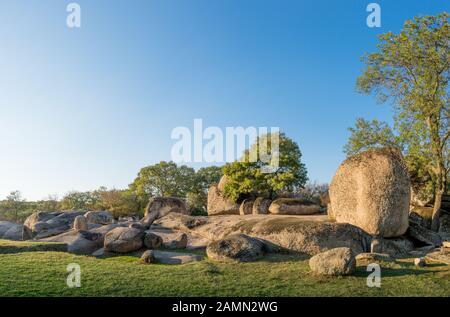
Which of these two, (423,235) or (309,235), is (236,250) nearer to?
(309,235)

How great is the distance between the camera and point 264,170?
3581cm

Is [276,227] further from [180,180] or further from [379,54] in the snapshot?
[180,180]

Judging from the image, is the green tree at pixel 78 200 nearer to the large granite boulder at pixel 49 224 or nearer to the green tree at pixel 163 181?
the green tree at pixel 163 181

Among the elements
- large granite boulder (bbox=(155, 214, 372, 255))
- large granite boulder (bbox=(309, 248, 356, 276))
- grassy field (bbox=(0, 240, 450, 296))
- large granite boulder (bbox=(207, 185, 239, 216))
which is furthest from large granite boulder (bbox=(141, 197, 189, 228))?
large granite boulder (bbox=(309, 248, 356, 276))

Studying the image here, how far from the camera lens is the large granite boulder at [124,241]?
19172 mm

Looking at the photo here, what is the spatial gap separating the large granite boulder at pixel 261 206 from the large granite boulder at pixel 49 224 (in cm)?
1500

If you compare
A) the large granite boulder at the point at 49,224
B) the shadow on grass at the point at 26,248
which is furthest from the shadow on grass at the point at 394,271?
the large granite boulder at the point at 49,224

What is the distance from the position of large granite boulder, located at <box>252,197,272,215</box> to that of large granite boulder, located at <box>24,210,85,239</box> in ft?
49.2

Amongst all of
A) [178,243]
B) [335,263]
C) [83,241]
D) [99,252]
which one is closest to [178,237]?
[178,243]

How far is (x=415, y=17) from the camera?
81.6 feet

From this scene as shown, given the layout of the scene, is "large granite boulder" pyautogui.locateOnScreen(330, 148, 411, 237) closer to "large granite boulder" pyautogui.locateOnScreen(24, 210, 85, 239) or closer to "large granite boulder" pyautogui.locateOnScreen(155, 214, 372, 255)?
"large granite boulder" pyautogui.locateOnScreen(155, 214, 372, 255)
